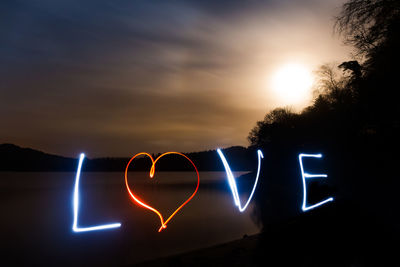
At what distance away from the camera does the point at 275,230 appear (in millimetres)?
10172

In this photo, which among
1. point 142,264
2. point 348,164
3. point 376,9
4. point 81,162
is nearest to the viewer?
point 81,162

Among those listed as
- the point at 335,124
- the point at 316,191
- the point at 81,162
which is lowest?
the point at 316,191

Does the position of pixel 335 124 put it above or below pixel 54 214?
above

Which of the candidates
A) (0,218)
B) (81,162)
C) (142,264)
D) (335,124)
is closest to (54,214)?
(0,218)

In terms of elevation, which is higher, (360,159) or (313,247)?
(360,159)

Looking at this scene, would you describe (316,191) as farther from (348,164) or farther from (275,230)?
(348,164)

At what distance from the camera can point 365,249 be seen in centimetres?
734

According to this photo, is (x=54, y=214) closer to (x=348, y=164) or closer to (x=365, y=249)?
(x=348, y=164)

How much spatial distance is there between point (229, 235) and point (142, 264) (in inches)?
470

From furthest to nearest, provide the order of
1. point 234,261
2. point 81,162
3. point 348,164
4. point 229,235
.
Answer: point 348,164 → point 229,235 → point 234,261 → point 81,162

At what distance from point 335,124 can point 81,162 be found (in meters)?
23.5

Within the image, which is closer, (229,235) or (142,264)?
(142,264)

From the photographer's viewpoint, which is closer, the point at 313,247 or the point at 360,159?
the point at 313,247

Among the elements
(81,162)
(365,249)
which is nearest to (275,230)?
(365,249)
